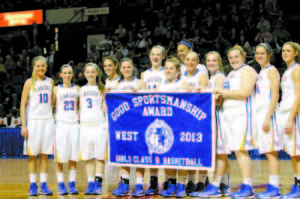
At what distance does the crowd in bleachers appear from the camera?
13.0m

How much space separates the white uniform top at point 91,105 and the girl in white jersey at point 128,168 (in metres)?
0.32

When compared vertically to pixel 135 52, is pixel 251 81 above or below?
below

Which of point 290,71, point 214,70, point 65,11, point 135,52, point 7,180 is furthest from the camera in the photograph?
point 65,11

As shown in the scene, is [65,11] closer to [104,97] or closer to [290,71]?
[104,97]

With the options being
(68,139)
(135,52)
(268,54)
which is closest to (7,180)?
(68,139)

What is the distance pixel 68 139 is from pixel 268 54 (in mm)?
2718

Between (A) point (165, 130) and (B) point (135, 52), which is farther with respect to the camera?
(B) point (135, 52)

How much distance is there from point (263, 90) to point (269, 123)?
0.40m

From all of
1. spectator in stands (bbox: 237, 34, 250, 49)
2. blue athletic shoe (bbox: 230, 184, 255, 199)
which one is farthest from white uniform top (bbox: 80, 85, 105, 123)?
spectator in stands (bbox: 237, 34, 250, 49)

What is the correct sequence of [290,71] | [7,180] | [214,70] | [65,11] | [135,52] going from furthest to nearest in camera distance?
[65,11]
[135,52]
[7,180]
[214,70]
[290,71]

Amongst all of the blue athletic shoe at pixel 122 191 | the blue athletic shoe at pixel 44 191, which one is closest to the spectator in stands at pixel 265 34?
the blue athletic shoe at pixel 122 191

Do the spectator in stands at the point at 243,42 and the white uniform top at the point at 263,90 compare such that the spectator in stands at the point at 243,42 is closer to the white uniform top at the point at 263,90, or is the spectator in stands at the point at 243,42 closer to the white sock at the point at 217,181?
the white uniform top at the point at 263,90

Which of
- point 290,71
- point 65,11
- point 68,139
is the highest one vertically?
point 65,11

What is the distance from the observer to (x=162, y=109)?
5914mm
